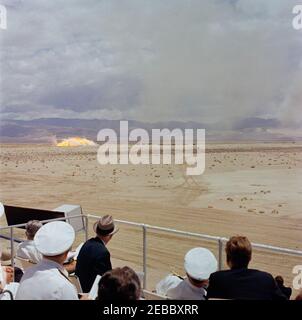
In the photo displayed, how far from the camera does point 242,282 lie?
9.01 ft

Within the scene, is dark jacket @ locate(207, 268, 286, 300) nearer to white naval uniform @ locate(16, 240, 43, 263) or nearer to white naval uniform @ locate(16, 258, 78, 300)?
white naval uniform @ locate(16, 258, 78, 300)

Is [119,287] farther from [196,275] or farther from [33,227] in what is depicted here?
[33,227]

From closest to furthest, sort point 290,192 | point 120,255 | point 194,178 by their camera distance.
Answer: point 120,255 → point 290,192 → point 194,178

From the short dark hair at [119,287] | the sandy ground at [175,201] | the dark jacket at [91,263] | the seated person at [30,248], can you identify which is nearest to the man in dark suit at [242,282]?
the short dark hair at [119,287]

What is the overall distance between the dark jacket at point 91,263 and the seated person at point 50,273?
2.78 ft

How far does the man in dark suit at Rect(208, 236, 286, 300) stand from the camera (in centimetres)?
270

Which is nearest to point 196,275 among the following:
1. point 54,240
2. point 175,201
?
point 54,240

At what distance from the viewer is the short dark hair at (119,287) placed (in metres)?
2.09

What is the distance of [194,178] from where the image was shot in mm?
26328
